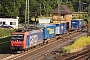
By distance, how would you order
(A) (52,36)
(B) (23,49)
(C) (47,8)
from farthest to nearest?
(C) (47,8)
(A) (52,36)
(B) (23,49)

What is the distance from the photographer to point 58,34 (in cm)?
4550

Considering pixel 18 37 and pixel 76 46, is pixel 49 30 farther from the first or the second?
pixel 18 37

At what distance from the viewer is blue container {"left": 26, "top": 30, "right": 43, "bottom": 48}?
29500 mm

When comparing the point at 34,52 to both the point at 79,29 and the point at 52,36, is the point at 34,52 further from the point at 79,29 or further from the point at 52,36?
the point at 79,29

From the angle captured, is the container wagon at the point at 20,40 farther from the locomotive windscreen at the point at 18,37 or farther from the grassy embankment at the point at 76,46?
the grassy embankment at the point at 76,46

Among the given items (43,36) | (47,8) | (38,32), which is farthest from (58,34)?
(47,8)

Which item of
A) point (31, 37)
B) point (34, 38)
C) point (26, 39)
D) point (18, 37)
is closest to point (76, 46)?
point (34, 38)

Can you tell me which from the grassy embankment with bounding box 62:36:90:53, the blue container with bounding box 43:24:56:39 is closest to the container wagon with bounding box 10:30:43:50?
the grassy embankment with bounding box 62:36:90:53

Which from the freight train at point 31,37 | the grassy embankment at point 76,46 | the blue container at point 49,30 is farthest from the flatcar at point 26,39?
the grassy embankment at point 76,46

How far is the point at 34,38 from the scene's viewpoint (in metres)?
31.5

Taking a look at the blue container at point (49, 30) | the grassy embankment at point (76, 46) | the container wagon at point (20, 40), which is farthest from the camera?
the blue container at point (49, 30)

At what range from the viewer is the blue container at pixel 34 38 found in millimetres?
29500

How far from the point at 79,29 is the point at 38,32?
2781cm

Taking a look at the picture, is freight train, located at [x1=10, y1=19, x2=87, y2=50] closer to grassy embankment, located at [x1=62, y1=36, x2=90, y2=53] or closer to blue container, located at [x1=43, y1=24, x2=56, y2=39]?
blue container, located at [x1=43, y1=24, x2=56, y2=39]
